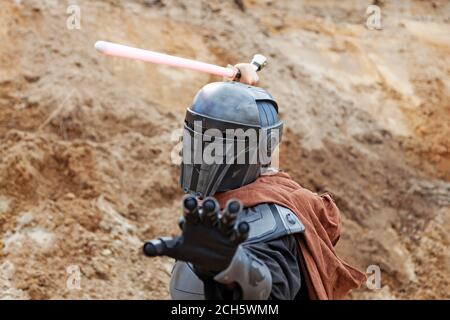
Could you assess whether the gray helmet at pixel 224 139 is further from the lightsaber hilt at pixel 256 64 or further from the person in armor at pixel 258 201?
the lightsaber hilt at pixel 256 64

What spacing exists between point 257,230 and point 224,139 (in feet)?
1.39

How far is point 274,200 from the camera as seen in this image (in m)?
3.75

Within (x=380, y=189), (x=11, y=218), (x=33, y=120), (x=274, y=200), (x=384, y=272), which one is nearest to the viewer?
(x=274, y=200)

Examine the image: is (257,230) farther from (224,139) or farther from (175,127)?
(175,127)

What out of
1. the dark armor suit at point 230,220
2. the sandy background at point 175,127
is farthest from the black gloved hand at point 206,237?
the sandy background at point 175,127

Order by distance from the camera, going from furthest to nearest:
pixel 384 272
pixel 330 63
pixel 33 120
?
pixel 330 63, pixel 384 272, pixel 33 120

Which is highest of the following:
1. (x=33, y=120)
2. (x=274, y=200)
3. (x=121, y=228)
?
(x=274, y=200)

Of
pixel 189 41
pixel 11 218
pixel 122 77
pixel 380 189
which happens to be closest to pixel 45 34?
pixel 122 77

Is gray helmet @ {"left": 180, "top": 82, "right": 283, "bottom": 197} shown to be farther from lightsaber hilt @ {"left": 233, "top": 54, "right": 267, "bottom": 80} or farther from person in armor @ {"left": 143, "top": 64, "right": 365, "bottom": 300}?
lightsaber hilt @ {"left": 233, "top": 54, "right": 267, "bottom": 80}

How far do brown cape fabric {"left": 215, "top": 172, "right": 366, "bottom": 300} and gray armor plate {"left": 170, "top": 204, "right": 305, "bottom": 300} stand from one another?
0.04 metres

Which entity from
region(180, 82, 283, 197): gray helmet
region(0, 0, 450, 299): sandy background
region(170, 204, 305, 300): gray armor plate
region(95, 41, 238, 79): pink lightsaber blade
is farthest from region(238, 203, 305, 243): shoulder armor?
region(0, 0, 450, 299): sandy background

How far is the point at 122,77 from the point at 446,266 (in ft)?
12.2

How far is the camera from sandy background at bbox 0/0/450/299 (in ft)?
24.2

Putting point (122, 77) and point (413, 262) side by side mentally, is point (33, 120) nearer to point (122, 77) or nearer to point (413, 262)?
point (122, 77)
